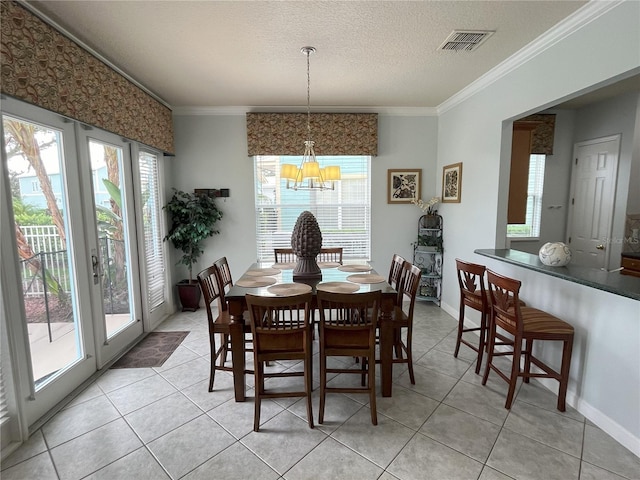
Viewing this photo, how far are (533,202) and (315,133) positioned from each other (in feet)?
10.5

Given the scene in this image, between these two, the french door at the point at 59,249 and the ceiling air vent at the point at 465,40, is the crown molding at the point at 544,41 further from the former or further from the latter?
the french door at the point at 59,249

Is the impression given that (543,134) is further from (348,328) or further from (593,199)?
(348,328)

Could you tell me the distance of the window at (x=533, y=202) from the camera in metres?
4.19

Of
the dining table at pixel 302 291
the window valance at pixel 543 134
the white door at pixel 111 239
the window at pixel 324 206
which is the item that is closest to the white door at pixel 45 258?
the white door at pixel 111 239

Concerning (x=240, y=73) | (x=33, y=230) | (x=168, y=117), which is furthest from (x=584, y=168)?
(x=33, y=230)

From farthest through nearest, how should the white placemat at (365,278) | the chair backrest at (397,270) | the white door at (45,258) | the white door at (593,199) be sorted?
1. the white door at (593,199)
2. the chair backrest at (397,270)
3. the white placemat at (365,278)
4. the white door at (45,258)

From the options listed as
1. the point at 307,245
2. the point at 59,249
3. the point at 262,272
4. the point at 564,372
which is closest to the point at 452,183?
the point at 307,245

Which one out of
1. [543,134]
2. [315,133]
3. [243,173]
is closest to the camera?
[543,134]

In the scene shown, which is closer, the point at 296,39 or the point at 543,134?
the point at 296,39

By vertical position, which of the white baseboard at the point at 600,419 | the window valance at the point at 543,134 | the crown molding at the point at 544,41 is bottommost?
the white baseboard at the point at 600,419

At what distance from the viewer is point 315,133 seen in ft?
13.7

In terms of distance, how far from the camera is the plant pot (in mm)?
4181

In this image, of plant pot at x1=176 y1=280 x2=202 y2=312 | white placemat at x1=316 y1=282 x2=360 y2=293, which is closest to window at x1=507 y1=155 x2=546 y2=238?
white placemat at x1=316 y1=282 x2=360 y2=293

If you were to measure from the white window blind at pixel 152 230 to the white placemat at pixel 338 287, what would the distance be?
92.4 inches
